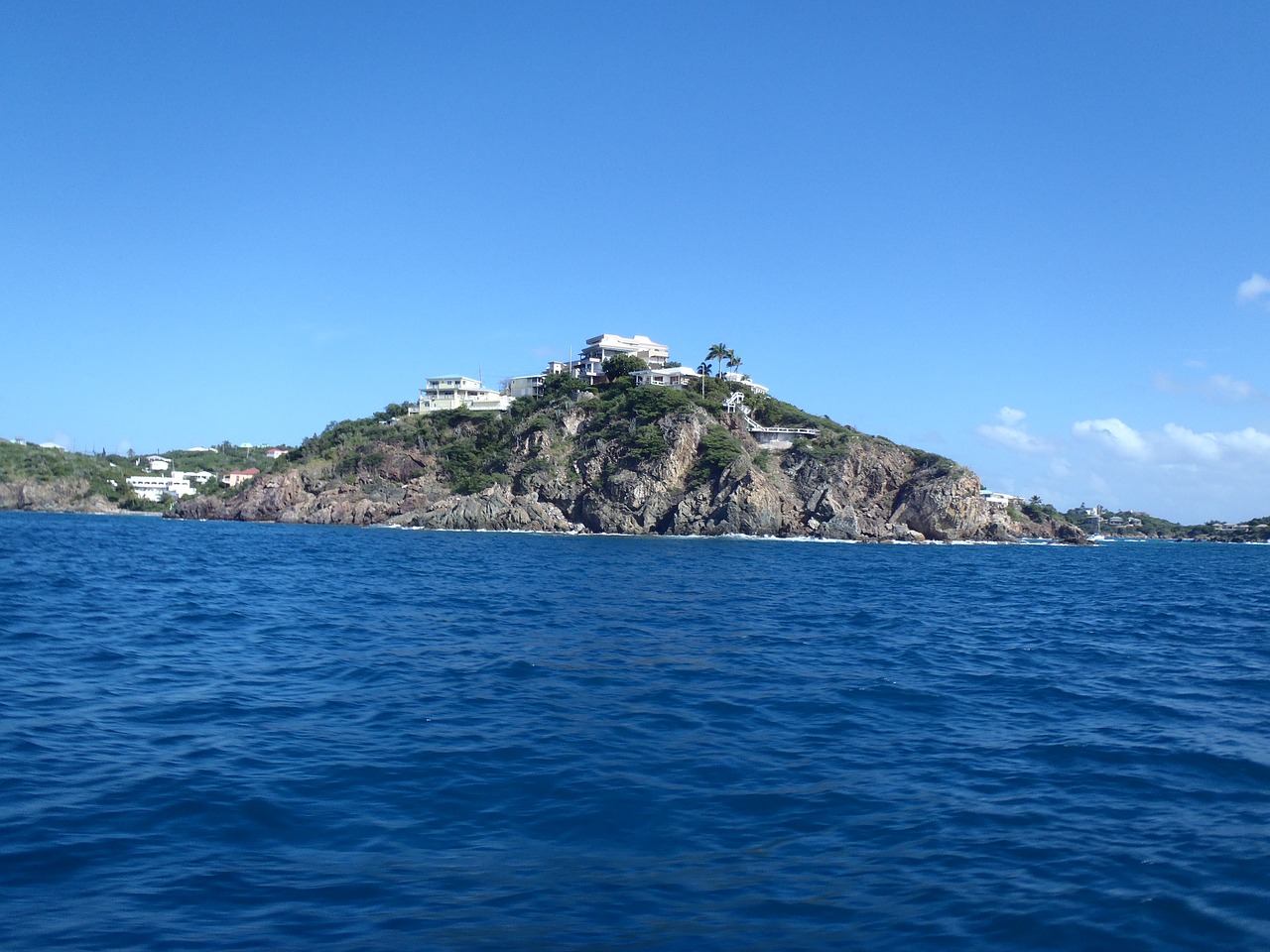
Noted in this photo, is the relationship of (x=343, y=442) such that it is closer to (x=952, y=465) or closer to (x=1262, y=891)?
(x=952, y=465)

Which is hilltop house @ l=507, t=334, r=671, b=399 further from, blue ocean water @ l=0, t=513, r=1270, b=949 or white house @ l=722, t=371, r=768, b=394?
blue ocean water @ l=0, t=513, r=1270, b=949

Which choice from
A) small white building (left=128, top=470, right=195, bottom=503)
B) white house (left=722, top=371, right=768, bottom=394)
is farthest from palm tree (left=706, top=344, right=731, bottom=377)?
small white building (left=128, top=470, right=195, bottom=503)

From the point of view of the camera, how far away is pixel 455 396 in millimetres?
135500

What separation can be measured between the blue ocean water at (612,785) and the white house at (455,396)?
351 ft

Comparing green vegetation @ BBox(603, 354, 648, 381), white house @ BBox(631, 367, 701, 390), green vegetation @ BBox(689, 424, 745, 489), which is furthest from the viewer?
green vegetation @ BBox(603, 354, 648, 381)

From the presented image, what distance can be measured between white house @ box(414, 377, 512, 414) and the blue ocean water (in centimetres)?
10690

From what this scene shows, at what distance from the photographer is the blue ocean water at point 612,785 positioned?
7504mm

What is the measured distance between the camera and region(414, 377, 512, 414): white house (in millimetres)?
130137

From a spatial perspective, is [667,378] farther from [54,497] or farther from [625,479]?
[54,497]

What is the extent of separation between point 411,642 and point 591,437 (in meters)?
89.9

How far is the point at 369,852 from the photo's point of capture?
28.3 ft

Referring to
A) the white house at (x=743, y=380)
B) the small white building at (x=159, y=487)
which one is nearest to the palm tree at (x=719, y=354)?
the white house at (x=743, y=380)

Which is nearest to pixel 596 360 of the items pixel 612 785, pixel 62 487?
pixel 62 487

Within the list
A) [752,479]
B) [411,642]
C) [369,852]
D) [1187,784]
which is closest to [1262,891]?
[1187,784]
